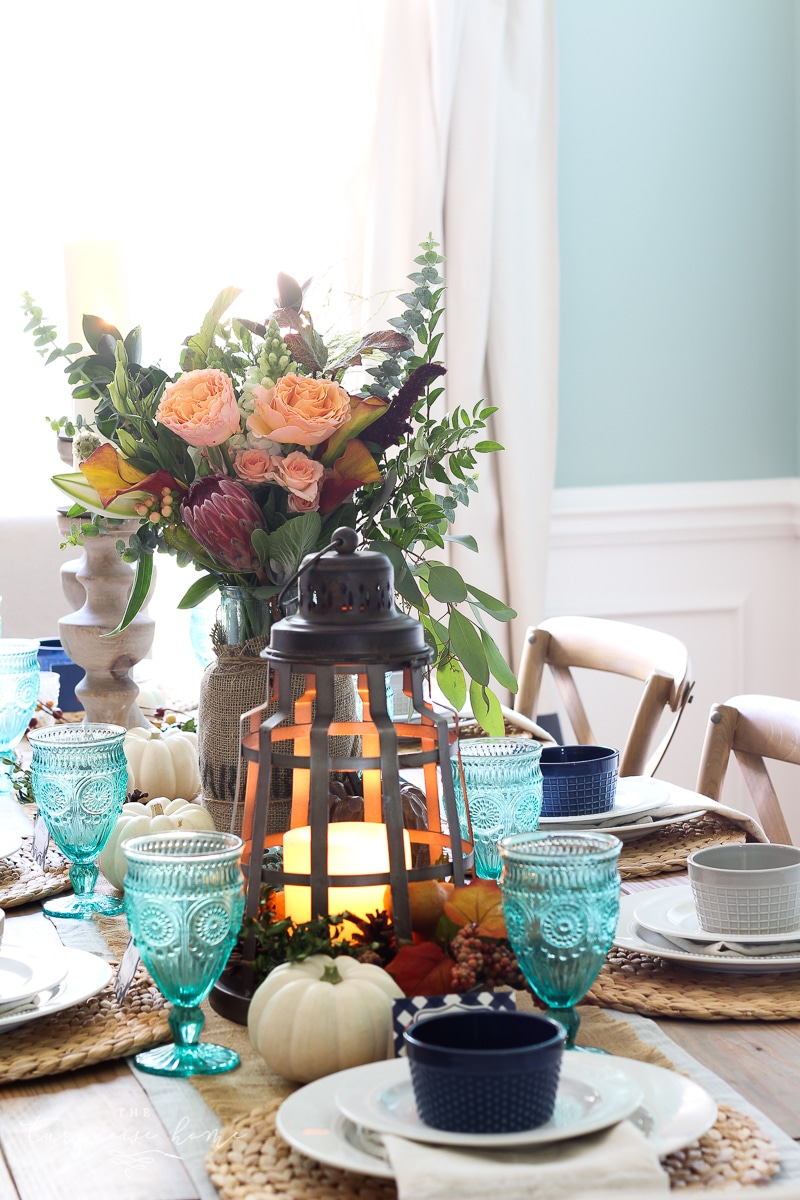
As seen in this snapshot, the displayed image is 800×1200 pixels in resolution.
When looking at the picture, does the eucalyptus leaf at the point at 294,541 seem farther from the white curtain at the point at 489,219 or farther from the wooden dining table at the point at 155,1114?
the white curtain at the point at 489,219

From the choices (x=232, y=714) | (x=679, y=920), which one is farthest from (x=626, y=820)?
(x=232, y=714)

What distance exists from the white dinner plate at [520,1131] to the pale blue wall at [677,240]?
98.9 inches

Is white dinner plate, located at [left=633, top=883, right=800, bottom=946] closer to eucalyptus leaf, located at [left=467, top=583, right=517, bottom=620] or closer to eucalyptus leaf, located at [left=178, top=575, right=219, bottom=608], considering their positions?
eucalyptus leaf, located at [left=467, top=583, right=517, bottom=620]

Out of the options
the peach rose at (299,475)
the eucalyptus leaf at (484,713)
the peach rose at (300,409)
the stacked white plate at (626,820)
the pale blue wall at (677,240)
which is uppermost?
the pale blue wall at (677,240)

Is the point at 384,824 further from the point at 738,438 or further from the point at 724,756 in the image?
the point at 738,438

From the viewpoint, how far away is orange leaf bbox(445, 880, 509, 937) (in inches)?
34.4

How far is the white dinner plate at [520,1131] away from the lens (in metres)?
0.63

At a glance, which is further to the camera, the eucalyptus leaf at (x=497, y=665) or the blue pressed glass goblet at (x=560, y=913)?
the eucalyptus leaf at (x=497, y=665)

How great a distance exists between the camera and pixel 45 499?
295 cm

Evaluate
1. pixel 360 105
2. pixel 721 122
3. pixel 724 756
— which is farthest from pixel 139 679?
pixel 721 122

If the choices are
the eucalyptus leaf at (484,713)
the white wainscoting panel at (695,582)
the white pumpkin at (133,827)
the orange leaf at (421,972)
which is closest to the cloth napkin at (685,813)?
the eucalyptus leaf at (484,713)

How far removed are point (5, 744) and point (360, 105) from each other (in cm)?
182

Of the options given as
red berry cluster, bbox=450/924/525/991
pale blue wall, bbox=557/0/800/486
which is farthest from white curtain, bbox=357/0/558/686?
red berry cluster, bbox=450/924/525/991

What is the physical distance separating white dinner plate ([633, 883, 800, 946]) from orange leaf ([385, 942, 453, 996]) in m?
0.22
